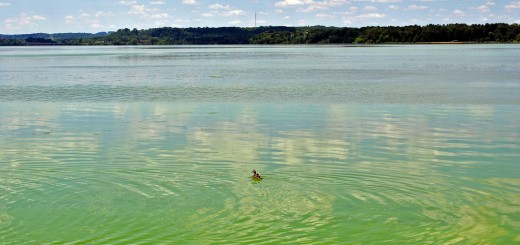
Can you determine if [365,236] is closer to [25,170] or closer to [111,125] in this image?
[25,170]

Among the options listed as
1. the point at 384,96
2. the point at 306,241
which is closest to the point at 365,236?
the point at 306,241

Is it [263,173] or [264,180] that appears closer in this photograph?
[264,180]

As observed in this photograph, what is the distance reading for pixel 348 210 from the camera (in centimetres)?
1077

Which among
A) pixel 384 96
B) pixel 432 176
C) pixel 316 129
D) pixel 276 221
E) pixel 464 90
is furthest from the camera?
pixel 464 90

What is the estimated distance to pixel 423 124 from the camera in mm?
20453

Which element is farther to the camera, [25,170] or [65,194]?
[25,170]

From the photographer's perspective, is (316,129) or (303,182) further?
(316,129)

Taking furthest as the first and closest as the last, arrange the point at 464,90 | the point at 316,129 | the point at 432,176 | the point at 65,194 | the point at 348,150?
1. the point at 464,90
2. the point at 316,129
3. the point at 348,150
4. the point at 432,176
5. the point at 65,194

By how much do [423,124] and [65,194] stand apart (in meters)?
12.2

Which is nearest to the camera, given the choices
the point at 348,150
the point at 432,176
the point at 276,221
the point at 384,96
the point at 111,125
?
the point at 276,221

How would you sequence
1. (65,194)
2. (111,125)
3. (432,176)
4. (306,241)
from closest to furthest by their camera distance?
(306,241)
(65,194)
(432,176)
(111,125)

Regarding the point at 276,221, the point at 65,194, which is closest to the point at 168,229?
the point at 276,221

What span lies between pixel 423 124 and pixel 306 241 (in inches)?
475

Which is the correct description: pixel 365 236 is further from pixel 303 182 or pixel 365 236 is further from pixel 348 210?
pixel 303 182
